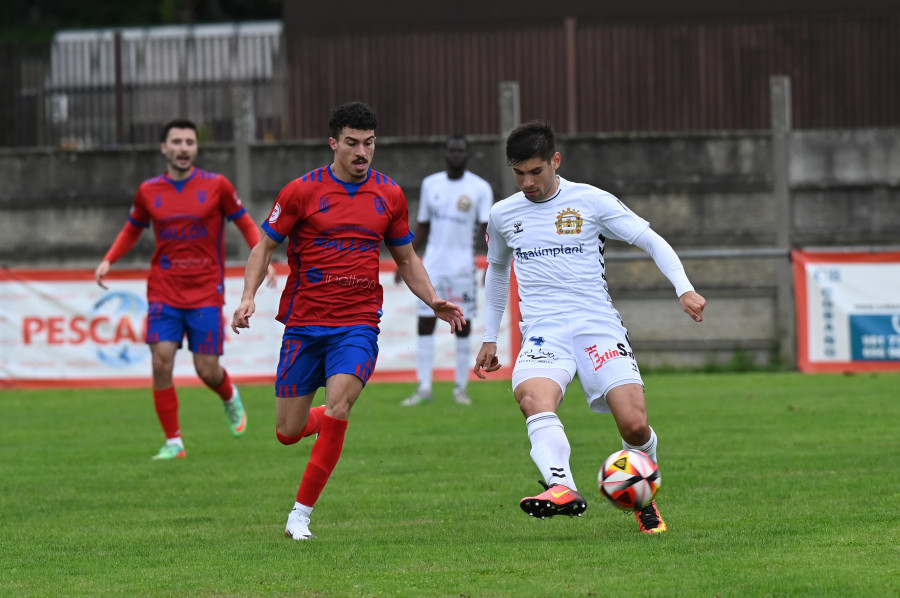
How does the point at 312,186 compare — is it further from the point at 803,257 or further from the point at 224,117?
the point at 224,117

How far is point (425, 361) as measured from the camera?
1400 centimetres

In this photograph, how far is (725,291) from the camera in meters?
17.0

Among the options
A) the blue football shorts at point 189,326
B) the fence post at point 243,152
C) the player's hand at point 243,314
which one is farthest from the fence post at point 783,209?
the player's hand at point 243,314

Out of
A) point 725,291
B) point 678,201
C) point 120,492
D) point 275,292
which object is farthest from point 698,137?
point 120,492

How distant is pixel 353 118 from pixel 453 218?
273 inches

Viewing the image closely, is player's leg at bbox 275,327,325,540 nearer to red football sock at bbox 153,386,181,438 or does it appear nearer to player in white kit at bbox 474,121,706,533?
player in white kit at bbox 474,121,706,533

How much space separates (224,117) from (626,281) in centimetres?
619

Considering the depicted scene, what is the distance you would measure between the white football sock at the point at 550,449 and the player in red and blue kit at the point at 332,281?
0.83 metres

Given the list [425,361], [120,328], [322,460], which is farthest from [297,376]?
[120,328]

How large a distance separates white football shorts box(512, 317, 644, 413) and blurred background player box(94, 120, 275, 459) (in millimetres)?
4121

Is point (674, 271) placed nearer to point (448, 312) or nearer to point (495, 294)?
point (495, 294)

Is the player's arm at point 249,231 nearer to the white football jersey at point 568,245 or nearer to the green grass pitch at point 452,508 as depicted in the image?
the green grass pitch at point 452,508

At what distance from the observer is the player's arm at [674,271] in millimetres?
6273

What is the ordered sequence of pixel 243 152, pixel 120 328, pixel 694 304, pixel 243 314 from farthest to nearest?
pixel 243 152 → pixel 120 328 → pixel 243 314 → pixel 694 304
